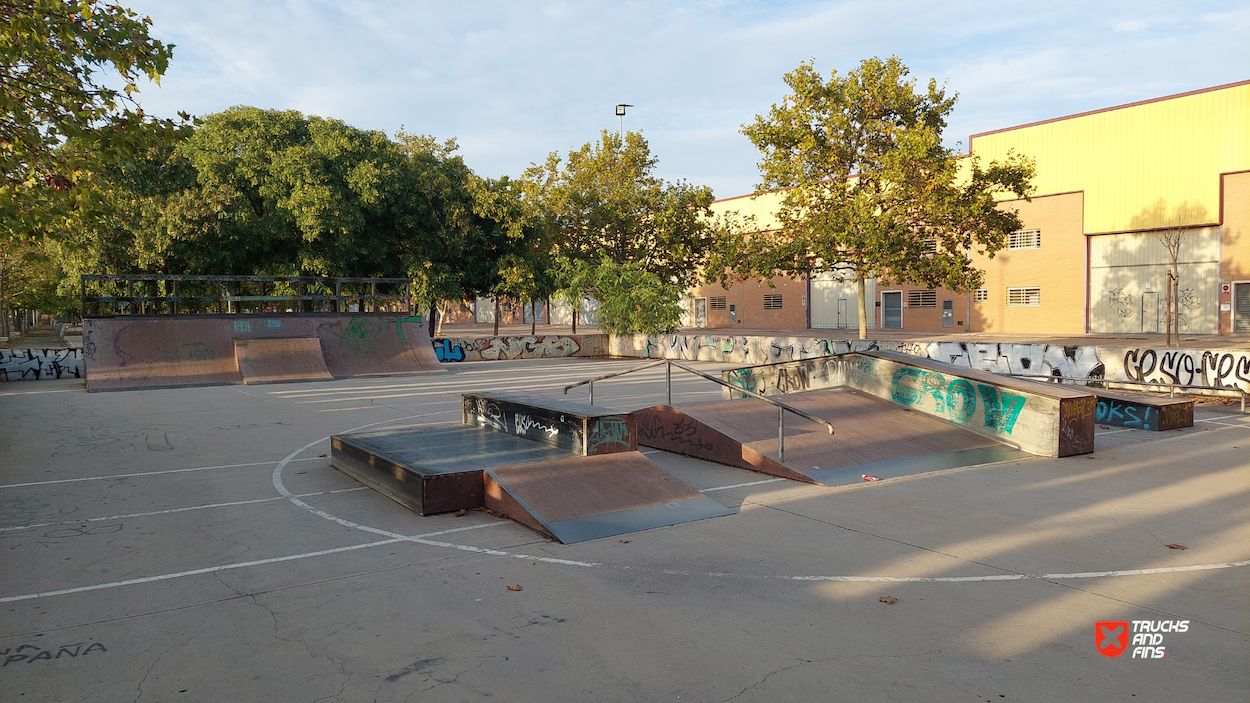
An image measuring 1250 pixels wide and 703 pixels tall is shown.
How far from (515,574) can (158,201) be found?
27.1 meters

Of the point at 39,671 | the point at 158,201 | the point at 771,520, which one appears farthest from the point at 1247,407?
the point at 158,201

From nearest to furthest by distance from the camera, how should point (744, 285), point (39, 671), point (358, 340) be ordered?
1. point (39, 671)
2. point (358, 340)
3. point (744, 285)

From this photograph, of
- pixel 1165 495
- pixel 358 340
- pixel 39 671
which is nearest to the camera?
pixel 39 671

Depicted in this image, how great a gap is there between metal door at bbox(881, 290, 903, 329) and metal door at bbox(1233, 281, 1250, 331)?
16.9 m

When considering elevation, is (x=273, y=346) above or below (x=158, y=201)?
below

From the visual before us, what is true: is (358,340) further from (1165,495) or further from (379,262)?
(1165,495)

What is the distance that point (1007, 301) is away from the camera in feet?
137

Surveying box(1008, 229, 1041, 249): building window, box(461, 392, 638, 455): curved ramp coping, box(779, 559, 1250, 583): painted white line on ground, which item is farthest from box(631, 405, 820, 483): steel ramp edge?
box(1008, 229, 1041, 249): building window

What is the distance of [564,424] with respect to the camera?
8938mm

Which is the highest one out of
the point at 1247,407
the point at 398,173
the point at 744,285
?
the point at 398,173

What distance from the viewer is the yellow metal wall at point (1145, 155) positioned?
32.6 metres

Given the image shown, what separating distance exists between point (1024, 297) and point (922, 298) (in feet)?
20.0

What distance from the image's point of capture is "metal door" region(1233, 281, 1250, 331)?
109 feet

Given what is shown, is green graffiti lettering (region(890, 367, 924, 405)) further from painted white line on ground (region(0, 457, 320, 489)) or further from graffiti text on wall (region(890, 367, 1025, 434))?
painted white line on ground (region(0, 457, 320, 489))
